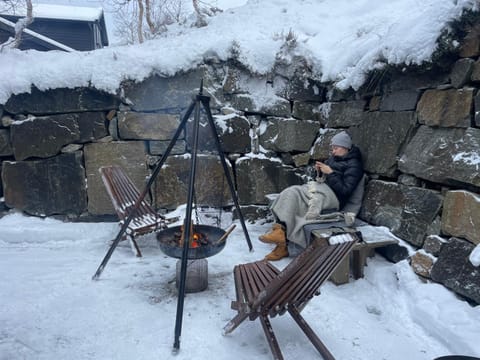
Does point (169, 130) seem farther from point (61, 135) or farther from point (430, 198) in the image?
point (430, 198)

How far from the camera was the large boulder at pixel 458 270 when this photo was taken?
2.23m

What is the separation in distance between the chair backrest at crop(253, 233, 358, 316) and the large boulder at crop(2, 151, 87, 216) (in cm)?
303

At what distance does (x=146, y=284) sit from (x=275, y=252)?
47.2 inches

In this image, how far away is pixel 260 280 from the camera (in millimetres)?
2193

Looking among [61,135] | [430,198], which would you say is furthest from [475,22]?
[61,135]

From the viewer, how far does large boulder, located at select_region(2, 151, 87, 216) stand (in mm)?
3961

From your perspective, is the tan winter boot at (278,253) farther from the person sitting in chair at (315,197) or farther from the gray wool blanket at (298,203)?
the gray wool blanket at (298,203)

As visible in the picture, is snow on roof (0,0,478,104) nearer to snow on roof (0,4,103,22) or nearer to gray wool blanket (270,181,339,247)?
gray wool blanket (270,181,339,247)

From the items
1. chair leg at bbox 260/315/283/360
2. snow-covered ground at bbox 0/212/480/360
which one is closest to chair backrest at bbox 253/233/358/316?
chair leg at bbox 260/315/283/360

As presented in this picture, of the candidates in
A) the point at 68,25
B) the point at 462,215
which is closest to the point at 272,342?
the point at 462,215

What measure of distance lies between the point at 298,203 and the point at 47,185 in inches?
112

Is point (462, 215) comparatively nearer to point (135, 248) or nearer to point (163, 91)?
point (135, 248)

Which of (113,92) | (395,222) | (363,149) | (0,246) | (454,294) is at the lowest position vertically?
(0,246)

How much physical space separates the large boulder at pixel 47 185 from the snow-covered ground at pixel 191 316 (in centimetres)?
82
